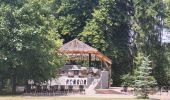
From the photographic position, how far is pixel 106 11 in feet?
196

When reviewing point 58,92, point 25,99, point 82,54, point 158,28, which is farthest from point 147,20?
point 25,99

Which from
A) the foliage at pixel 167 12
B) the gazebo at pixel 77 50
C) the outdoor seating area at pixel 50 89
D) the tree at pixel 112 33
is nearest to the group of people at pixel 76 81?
the outdoor seating area at pixel 50 89

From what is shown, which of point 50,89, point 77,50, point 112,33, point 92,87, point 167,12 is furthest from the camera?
point 112,33

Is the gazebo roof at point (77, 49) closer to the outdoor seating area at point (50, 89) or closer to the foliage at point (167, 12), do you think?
the outdoor seating area at point (50, 89)

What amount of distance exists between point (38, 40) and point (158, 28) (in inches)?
950

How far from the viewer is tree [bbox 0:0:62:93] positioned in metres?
38.9

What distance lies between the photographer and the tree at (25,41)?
128 feet

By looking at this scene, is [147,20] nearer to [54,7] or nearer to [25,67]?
[54,7]

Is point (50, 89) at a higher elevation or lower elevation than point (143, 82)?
lower

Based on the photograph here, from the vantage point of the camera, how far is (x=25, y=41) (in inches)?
1545

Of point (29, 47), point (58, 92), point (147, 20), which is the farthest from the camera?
point (147, 20)

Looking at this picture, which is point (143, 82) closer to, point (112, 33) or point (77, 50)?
point (77, 50)

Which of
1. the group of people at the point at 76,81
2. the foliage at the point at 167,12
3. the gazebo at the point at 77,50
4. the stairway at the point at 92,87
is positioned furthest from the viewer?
the foliage at the point at 167,12

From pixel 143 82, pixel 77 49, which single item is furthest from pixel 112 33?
pixel 143 82
